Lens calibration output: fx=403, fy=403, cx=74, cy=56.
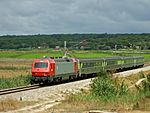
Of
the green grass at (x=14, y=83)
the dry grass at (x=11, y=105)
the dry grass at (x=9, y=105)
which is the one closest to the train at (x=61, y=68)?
the green grass at (x=14, y=83)

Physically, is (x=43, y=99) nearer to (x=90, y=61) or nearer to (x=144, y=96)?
(x=144, y=96)

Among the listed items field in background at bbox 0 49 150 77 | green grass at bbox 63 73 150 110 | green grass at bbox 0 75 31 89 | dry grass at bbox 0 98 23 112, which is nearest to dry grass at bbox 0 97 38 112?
dry grass at bbox 0 98 23 112

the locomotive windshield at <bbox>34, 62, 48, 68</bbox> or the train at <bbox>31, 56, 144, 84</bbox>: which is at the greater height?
the locomotive windshield at <bbox>34, 62, 48, 68</bbox>

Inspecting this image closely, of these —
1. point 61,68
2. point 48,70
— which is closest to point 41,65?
point 48,70

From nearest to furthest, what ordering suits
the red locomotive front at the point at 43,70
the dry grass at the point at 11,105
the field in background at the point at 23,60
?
1. the dry grass at the point at 11,105
2. the red locomotive front at the point at 43,70
3. the field in background at the point at 23,60

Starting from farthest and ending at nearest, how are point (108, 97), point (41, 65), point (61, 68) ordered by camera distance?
1. point (61, 68)
2. point (41, 65)
3. point (108, 97)

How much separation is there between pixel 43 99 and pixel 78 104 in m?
4.59

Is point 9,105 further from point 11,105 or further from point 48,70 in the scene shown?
point 48,70

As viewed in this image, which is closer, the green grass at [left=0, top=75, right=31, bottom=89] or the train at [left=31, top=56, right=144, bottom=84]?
the green grass at [left=0, top=75, right=31, bottom=89]

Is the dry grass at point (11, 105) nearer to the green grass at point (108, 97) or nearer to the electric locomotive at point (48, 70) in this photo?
the green grass at point (108, 97)

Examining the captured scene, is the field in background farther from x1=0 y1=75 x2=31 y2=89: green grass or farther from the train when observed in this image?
x1=0 y1=75 x2=31 y2=89: green grass

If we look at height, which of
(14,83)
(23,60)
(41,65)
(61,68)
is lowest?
(23,60)

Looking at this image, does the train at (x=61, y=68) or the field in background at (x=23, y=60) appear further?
the field in background at (x=23, y=60)

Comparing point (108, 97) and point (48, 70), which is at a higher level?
point (48, 70)
